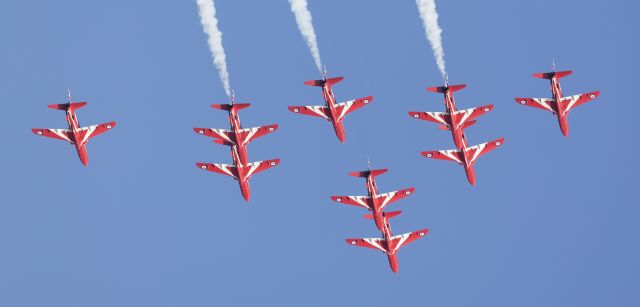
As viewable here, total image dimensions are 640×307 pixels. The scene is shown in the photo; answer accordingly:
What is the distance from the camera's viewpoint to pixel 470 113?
4540 inches

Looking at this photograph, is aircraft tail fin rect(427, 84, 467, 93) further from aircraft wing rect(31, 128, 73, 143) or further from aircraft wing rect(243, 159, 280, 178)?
aircraft wing rect(31, 128, 73, 143)

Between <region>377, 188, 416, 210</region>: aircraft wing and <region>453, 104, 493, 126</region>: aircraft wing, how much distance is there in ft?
19.2

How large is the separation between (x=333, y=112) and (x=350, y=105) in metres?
1.51

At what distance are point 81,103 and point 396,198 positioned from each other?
22449 mm

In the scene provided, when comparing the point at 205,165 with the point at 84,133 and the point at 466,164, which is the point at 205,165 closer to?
the point at 84,133

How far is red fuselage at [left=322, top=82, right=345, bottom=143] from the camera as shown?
114000 millimetres

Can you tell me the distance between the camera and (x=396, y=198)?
116 metres

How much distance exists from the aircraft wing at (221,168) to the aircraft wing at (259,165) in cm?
98

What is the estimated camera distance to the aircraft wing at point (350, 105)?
11481 centimetres

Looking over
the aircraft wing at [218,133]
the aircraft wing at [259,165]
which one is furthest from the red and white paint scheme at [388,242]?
the aircraft wing at [218,133]

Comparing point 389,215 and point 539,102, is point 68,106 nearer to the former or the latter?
point 389,215

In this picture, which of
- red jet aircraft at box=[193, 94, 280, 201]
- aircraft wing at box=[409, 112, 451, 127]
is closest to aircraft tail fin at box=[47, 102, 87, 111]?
red jet aircraft at box=[193, 94, 280, 201]

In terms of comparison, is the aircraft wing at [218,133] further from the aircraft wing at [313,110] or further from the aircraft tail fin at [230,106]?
the aircraft wing at [313,110]

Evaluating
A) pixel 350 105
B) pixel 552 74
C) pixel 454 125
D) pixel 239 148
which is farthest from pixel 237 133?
pixel 552 74
